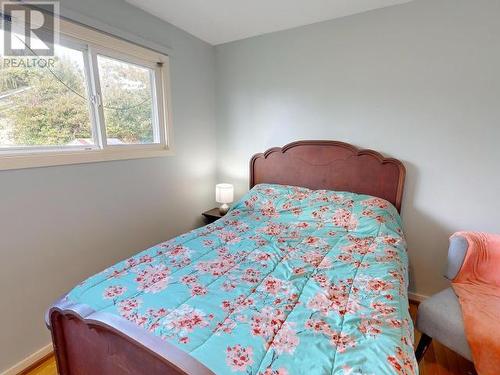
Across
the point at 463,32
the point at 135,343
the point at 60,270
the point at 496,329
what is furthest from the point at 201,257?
the point at 463,32

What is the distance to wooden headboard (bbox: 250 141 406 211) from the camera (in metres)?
2.12

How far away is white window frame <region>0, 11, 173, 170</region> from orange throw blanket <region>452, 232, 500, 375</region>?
239 cm

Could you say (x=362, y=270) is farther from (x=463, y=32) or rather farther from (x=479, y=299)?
(x=463, y=32)

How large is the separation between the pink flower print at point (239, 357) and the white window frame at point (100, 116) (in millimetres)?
1519

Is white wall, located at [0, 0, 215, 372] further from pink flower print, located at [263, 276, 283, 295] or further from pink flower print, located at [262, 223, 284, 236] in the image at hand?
pink flower print, located at [263, 276, 283, 295]

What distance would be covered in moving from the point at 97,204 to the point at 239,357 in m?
1.55

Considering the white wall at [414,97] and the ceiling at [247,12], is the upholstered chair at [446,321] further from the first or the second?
the ceiling at [247,12]

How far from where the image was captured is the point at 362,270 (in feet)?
4.32

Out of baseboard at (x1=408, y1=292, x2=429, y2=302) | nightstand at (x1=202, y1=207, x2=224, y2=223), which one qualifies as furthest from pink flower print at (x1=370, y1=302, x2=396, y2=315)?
nightstand at (x1=202, y1=207, x2=224, y2=223)

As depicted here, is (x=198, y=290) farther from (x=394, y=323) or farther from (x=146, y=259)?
(x=394, y=323)

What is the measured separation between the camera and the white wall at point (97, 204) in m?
1.46

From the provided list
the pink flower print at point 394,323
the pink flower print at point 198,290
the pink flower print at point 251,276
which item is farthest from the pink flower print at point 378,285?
the pink flower print at point 198,290

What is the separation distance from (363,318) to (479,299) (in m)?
0.97

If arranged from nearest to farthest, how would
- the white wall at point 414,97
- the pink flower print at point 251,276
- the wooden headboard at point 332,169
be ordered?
the pink flower print at point 251,276 → the white wall at point 414,97 → the wooden headboard at point 332,169
